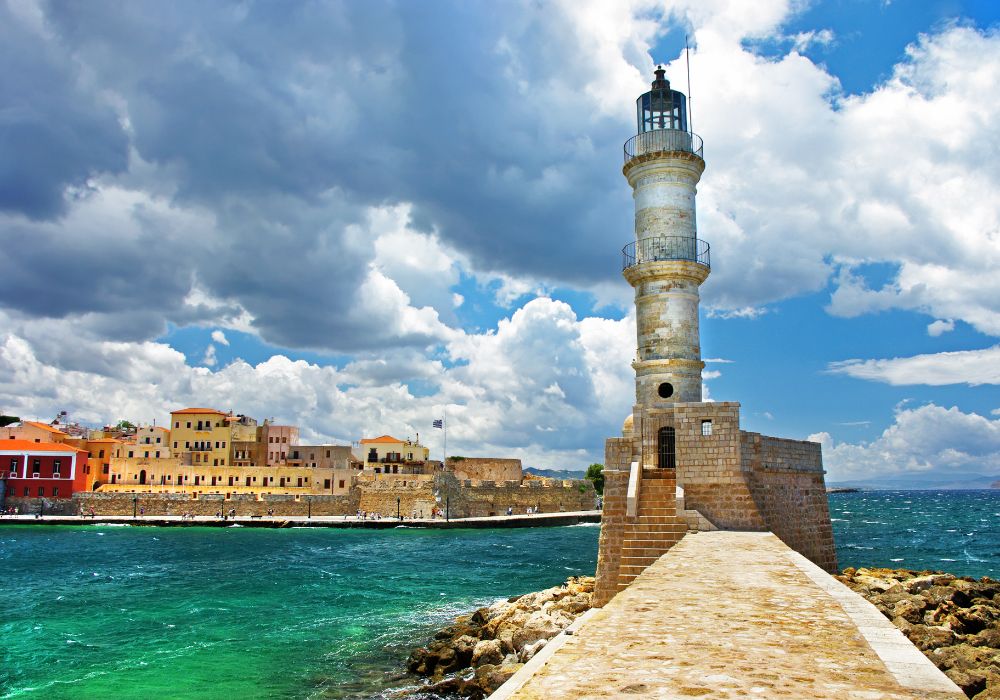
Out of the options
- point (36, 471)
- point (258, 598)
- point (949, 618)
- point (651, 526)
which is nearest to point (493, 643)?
point (651, 526)

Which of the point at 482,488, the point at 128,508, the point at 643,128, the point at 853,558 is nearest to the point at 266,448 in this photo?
the point at 128,508

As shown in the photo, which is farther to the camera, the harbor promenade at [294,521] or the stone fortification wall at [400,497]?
the stone fortification wall at [400,497]

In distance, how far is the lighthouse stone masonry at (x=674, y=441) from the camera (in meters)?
14.2

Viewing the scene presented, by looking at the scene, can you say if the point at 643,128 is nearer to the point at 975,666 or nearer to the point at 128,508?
the point at 975,666

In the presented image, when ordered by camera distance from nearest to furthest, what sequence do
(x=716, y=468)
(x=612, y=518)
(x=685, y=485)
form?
(x=716, y=468) → (x=685, y=485) → (x=612, y=518)

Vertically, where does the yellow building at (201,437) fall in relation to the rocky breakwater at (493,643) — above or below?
above

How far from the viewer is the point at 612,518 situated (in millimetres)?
14945

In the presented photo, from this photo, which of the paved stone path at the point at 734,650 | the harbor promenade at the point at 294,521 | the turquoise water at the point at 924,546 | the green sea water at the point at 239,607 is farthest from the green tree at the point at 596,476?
the paved stone path at the point at 734,650

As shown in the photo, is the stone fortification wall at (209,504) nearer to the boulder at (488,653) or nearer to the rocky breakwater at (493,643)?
the rocky breakwater at (493,643)

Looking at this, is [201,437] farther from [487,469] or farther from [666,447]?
[666,447]

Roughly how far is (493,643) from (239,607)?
12.0m

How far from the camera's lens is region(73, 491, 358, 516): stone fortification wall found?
62844 millimetres

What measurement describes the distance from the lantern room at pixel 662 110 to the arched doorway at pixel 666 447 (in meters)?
9.16

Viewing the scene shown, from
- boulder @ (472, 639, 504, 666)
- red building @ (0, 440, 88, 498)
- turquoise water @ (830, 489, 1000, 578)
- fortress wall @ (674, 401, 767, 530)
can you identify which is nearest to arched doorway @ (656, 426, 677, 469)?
fortress wall @ (674, 401, 767, 530)
